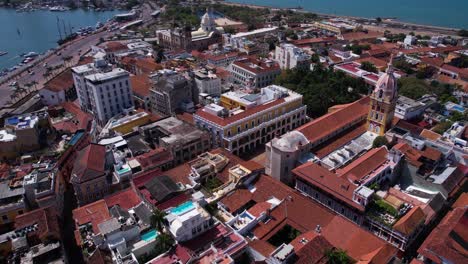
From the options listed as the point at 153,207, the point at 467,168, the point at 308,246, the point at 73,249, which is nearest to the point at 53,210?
the point at 73,249

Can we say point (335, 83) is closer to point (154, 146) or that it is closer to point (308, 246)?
point (154, 146)

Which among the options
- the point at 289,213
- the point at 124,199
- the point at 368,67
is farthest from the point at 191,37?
the point at 289,213

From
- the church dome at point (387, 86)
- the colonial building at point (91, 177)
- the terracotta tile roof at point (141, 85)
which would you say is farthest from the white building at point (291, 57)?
the colonial building at point (91, 177)

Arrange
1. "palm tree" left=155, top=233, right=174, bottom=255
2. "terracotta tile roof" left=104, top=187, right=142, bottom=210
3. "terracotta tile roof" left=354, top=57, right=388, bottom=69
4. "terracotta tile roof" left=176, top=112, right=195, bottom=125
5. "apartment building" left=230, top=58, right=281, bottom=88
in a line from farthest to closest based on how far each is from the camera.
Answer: "terracotta tile roof" left=354, top=57, right=388, bottom=69 → "apartment building" left=230, top=58, right=281, bottom=88 → "terracotta tile roof" left=176, top=112, right=195, bottom=125 → "terracotta tile roof" left=104, top=187, right=142, bottom=210 → "palm tree" left=155, top=233, right=174, bottom=255

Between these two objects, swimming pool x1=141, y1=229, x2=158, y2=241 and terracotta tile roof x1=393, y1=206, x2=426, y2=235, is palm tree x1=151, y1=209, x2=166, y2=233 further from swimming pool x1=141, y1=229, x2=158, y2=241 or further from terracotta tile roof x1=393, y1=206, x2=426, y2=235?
terracotta tile roof x1=393, y1=206, x2=426, y2=235

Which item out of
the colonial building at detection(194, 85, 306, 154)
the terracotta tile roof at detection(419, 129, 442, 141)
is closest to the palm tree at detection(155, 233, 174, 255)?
the colonial building at detection(194, 85, 306, 154)

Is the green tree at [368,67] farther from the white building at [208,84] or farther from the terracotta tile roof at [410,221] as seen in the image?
the terracotta tile roof at [410,221]

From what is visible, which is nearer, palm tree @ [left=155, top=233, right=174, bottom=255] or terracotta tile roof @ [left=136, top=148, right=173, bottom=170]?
palm tree @ [left=155, top=233, right=174, bottom=255]
